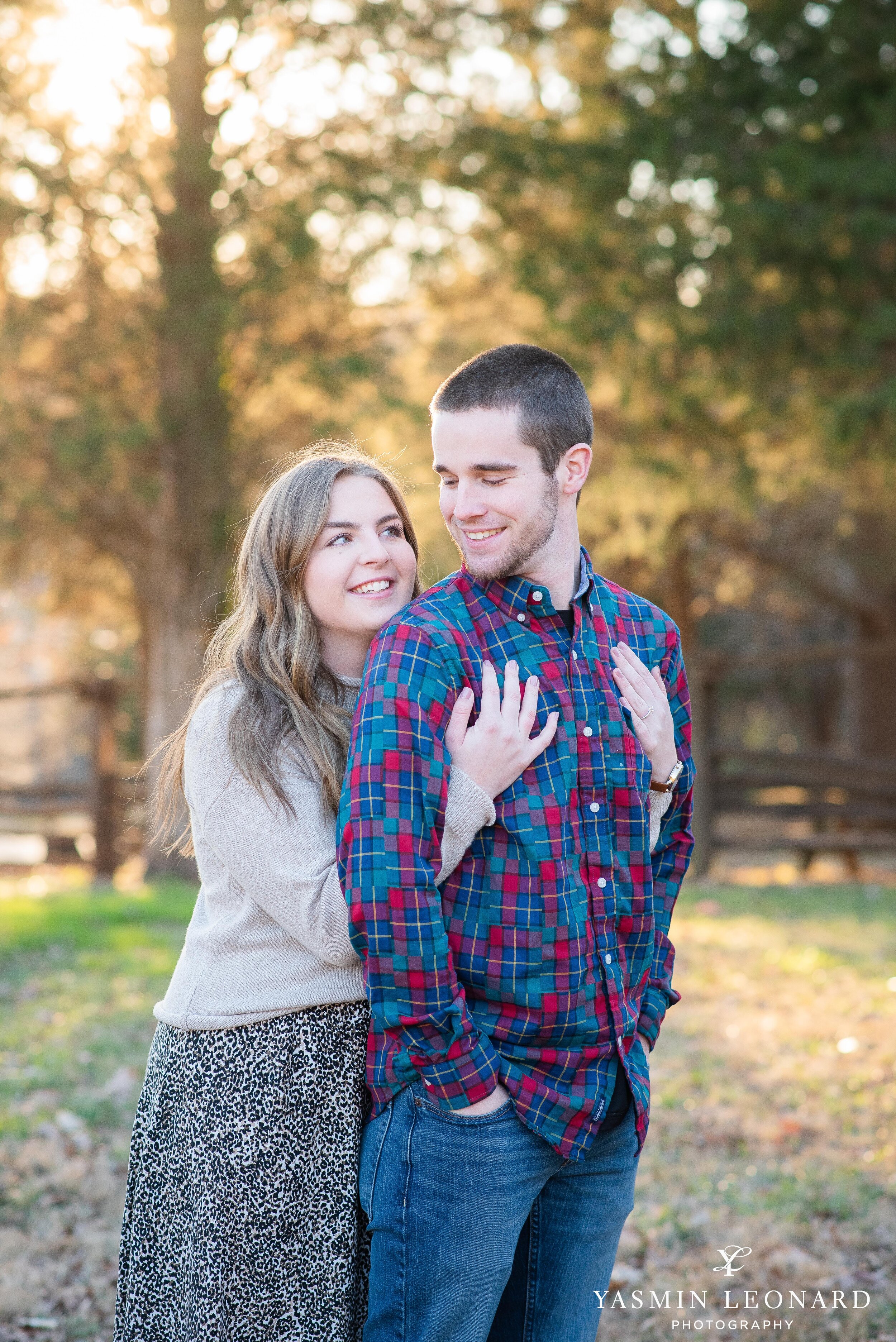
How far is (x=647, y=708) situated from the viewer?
2.31 meters

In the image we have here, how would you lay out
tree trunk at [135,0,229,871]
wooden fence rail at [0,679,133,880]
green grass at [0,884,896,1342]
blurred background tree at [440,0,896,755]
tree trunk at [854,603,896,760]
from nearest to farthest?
green grass at [0,884,896,1342], blurred background tree at [440,0,896,755], tree trunk at [135,0,229,871], wooden fence rail at [0,679,133,880], tree trunk at [854,603,896,760]

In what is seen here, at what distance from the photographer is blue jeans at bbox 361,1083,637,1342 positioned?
1997mm

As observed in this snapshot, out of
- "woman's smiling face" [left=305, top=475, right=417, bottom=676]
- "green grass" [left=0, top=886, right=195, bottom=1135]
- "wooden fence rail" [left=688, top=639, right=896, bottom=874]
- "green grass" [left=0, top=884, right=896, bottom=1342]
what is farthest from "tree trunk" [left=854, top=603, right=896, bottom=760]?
"woman's smiling face" [left=305, top=475, right=417, bottom=676]

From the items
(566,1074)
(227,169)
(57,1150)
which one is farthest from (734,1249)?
(227,169)

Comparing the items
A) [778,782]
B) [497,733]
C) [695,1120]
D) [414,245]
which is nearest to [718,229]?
[414,245]

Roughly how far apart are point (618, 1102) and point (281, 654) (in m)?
1.07

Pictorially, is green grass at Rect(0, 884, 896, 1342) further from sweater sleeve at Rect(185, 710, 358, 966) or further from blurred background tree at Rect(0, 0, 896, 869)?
blurred background tree at Rect(0, 0, 896, 869)

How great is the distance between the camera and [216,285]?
9836 mm

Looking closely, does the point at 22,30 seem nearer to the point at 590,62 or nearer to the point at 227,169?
the point at 227,169

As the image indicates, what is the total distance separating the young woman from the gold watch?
1.12ft

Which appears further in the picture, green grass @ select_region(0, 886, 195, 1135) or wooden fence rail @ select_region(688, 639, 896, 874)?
wooden fence rail @ select_region(688, 639, 896, 874)

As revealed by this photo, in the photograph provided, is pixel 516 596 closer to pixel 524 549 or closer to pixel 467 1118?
pixel 524 549

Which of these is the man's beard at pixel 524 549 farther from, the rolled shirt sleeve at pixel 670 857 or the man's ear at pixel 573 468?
the rolled shirt sleeve at pixel 670 857

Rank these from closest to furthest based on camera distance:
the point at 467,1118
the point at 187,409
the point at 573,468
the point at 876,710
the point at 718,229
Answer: the point at 467,1118 → the point at 573,468 → the point at 718,229 → the point at 187,409 → the point at 876,710
